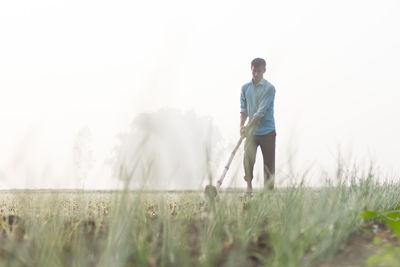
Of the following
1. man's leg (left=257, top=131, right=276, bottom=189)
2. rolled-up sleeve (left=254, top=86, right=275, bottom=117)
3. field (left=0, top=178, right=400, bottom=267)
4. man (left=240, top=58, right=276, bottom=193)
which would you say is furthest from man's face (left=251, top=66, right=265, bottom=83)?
field (left=0, top=178, right=400, bottom=267)

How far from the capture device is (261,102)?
7547 mm

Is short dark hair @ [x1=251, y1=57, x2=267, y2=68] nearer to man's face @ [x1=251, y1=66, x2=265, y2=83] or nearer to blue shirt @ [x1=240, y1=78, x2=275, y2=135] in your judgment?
man's face @ [x1=251, y1=66, x2=265, y2=83]

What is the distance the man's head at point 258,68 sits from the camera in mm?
7758

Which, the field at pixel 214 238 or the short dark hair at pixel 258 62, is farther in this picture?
the short dark hair at pixel 258 62

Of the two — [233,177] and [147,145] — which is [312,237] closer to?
[233,177]

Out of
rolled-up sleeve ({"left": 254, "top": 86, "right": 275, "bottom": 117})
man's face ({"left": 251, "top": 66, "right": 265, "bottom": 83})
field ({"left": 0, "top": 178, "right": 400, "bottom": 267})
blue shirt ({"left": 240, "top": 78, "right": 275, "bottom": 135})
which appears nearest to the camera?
field ({"left": 0, "top": 178, "right": 400, "bottom": 267})

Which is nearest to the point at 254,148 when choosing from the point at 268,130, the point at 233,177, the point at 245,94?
the point at 268,130

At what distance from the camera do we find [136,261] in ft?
7.91

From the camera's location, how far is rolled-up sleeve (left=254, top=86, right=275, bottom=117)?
24.0 feet

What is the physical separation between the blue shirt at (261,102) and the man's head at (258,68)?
0.12m

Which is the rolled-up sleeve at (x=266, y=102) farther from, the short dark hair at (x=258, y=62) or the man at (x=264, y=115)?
the short dark hair at (x=258, y=62)

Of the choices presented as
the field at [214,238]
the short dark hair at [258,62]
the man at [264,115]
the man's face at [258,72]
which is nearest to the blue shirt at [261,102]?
the man at [264,115]

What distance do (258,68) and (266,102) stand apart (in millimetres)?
699

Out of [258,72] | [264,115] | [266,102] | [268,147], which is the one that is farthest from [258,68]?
[268,147]
